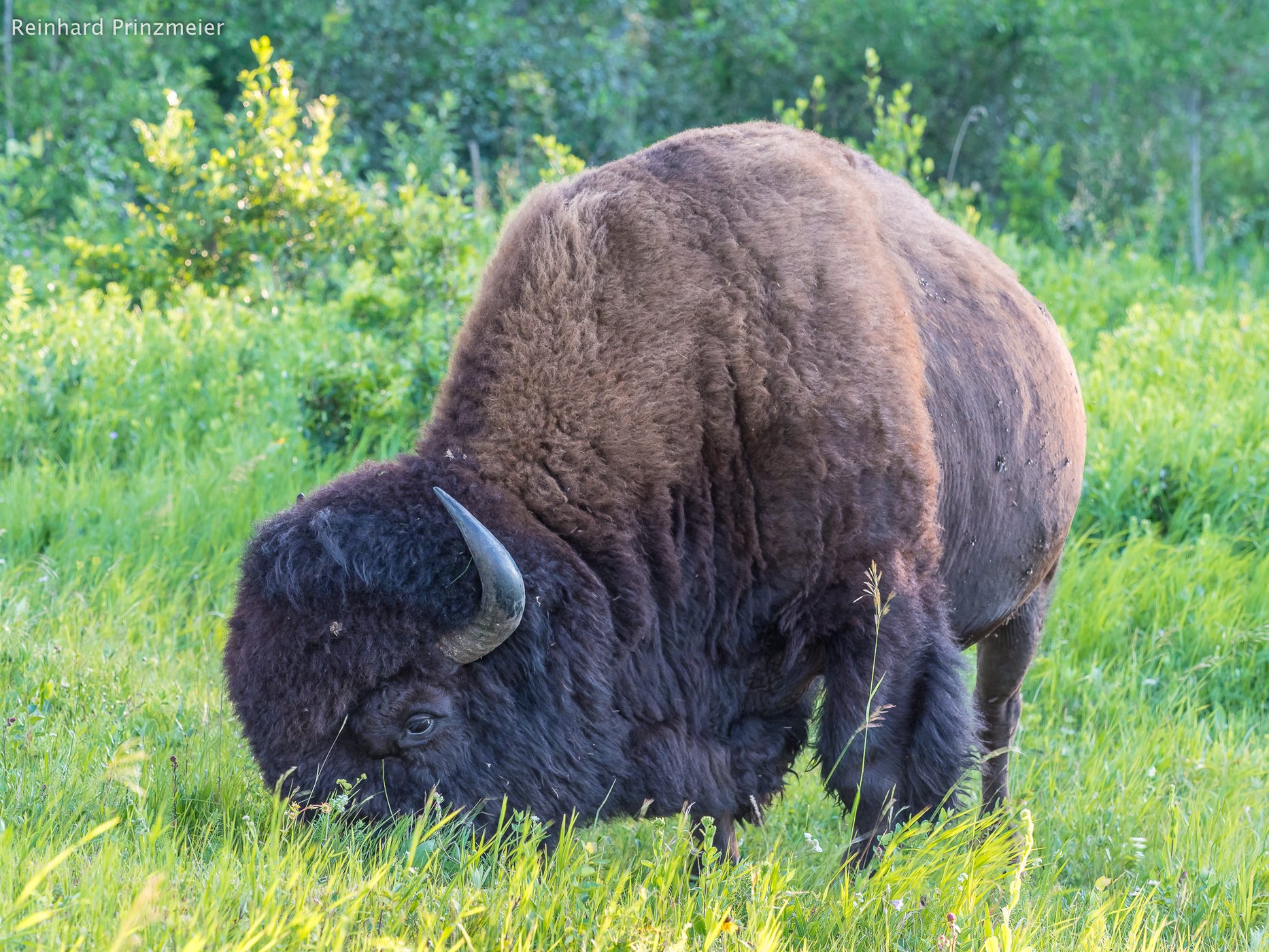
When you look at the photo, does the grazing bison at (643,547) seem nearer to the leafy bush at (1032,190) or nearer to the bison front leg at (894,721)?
the bison front leg at (894,721)

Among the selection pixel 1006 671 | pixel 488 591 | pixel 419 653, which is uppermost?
pixel 488 591

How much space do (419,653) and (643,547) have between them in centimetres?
68

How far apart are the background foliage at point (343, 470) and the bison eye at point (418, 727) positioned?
0.24 m

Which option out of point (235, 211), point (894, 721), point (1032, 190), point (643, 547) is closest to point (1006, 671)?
point (894, 721)

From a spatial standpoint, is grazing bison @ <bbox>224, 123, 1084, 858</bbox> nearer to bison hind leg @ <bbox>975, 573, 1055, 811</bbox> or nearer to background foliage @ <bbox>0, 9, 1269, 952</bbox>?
background foliage @ <bbox>0, 9, 1269, 952</bbox>

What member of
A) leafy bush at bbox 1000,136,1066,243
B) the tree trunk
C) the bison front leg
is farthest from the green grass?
leafy bush at bbox 1000,136,1066,243

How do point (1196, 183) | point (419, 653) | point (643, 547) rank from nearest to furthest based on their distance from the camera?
point (419, 653) → point (643, 547) → point (1196, 183)

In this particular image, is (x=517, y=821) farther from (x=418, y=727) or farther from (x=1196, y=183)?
(x=1196, y=183)

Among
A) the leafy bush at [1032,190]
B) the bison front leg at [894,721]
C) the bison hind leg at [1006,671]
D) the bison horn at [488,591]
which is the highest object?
the leafy bush at [1032,190]

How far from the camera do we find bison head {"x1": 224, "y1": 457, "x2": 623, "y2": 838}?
294 centimetres

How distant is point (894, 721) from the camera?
337cm

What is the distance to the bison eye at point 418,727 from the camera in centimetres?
307

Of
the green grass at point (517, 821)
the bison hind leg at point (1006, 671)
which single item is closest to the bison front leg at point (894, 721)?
the green grass at point (517, 821)

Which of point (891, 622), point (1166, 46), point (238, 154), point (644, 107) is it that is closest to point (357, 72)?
point (644, 107)
